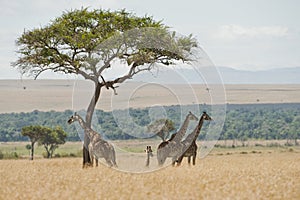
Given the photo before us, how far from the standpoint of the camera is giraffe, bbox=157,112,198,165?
20.3m

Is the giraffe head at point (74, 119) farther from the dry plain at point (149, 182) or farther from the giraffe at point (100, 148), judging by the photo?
the giraffe at point (100, 148)

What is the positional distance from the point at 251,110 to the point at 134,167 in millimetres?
97032

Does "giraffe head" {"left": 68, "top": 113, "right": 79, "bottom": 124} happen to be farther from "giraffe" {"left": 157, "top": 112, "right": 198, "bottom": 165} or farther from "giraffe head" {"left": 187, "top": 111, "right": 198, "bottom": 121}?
"giraffe head" {"left": 187, "top": 111, "right": 198, "bottom": 121}

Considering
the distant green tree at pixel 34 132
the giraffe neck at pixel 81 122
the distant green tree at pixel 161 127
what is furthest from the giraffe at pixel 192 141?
the distant green tree at pixel 34 132

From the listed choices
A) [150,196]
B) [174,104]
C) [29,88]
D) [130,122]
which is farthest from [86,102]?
[29,88]

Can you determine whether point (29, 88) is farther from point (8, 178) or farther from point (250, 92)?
point (8, 178)

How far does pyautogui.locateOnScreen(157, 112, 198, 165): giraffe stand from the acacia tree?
305 cm

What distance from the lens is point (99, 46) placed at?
22938 millimetres

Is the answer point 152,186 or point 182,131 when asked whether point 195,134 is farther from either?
point 152,186

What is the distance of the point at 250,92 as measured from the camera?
14512 cm

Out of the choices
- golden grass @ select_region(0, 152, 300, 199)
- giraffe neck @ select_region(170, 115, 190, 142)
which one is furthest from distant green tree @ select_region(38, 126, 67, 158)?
golden grass @ select_region(0, 152, 300, 199)

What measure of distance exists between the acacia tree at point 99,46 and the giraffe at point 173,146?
9.99 ft

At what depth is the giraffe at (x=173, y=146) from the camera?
20.3 meters

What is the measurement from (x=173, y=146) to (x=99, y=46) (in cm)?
514
